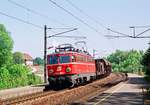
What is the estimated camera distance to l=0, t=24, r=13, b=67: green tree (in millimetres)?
95169

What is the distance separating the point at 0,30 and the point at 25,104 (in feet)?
A: 259

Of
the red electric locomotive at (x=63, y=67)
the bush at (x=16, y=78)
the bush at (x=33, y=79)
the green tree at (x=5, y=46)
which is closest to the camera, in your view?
the red electric locomotive at (x=63, y=67)

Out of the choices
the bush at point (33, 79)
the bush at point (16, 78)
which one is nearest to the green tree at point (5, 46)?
the bush at point (16, 78)

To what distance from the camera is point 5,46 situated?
99438 millimetres

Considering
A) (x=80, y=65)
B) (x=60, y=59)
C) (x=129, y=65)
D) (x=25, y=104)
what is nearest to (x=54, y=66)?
(x=60, y=59)

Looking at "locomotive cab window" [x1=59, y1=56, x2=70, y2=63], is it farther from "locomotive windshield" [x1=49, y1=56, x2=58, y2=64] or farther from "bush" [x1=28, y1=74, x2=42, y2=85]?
"bush" [x1=28, y1=74, x2=42, y2=85]

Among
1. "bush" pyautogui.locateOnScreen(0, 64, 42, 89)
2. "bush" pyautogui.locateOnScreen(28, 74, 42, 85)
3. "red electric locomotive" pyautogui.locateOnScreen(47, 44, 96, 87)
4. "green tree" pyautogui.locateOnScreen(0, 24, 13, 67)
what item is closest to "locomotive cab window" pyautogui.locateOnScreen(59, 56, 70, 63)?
"red electric locomotive" pyautogui.locateOnScreen(47, 44, 96, 87)

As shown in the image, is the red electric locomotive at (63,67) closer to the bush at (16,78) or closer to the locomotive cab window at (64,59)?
Answer: the locomotive cab window at (64,59)

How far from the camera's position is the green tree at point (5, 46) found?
312 feet

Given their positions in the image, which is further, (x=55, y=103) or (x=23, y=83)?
(x=23, y=83)

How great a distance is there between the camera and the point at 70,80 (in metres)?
36.6

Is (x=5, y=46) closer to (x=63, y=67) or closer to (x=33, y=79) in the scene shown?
(x=33, y=79)

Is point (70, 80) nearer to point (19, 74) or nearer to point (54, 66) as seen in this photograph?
point (54, 66)

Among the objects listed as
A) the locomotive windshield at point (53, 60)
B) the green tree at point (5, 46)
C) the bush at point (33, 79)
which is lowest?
the bush at point (33, 79)
